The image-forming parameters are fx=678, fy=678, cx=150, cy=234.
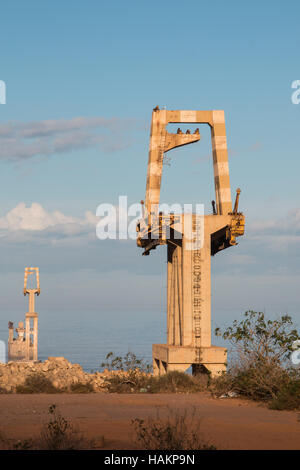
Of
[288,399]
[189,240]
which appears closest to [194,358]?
[189,240]

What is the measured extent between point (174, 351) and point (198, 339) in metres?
2.00

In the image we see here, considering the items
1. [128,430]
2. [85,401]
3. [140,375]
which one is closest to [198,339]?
[140,375]

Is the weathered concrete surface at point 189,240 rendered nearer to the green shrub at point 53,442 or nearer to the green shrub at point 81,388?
the green shrub at point 81,388

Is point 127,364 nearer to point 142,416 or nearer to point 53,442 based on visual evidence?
point 142,416

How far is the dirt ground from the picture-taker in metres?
12.4

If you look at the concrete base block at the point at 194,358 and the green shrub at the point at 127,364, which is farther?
the concrete base block at the point at 194,358

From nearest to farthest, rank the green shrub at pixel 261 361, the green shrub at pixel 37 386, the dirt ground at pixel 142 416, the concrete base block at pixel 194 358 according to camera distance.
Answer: the dirt ground at pixel 142 416 < the green shrub at pixel 261 361 < the green shrub at pixel 37 386 < the concrete base block at pixel 194 358

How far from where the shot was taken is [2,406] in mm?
17562

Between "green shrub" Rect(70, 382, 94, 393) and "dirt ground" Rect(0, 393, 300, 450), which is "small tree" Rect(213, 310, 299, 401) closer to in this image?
"dirt ground" Rect(0, 393, 300, 450)

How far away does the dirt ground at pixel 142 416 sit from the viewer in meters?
12.4

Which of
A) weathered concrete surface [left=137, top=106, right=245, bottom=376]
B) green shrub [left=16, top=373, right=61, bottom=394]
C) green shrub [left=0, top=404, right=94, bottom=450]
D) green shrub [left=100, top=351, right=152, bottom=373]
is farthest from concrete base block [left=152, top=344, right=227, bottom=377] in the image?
green shrub [left=0, top=404, right=94, bottom=450]

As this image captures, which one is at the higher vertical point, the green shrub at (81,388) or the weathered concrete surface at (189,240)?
the weathered concrete surface at (189,240)

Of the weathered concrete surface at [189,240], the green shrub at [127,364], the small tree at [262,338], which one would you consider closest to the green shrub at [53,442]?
the small tree at [262,338]

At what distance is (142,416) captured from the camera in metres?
15.5
